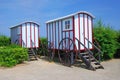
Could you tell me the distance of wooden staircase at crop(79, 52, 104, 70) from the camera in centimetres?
1352

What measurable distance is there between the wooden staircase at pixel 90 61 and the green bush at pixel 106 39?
8.91 ft

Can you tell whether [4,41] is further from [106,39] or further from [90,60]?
[90,60]

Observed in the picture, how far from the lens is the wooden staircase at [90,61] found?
13.5 m

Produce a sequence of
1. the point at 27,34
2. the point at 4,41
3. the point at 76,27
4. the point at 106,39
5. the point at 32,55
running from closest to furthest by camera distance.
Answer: the point at 76,27, the point at 106,39, the point at 32,55, the point at 27,34, the point at 4,41

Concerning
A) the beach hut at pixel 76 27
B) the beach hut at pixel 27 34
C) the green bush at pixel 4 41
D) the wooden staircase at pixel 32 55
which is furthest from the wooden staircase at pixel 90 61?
the green bush at pixel 4 41

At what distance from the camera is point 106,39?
17062 mm

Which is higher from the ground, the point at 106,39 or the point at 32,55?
the point at 106,39

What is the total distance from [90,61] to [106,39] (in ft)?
12.8

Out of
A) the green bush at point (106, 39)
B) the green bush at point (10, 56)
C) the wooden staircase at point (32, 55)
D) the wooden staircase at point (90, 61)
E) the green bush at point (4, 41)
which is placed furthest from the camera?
the green bush at point (4, 41)

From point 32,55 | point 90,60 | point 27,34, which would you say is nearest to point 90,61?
point 90,60

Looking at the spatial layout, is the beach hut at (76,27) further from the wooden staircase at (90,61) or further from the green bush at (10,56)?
the green bush at (10,56)

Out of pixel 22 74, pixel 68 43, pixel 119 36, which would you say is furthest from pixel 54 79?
pixel 119 36

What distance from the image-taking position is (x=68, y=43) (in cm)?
1553

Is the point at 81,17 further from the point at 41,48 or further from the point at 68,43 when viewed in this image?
the point at 41,48
